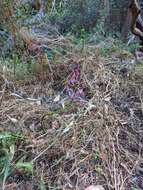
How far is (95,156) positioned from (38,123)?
411 mm

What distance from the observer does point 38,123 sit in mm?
1977

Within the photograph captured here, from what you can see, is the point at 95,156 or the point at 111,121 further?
the point at 111,121

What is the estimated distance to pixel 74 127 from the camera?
190 cm

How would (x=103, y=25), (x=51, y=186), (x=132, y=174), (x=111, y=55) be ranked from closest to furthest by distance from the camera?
1. (x=51, y=186)
2. (x=132, y=174)
3. (x=111, y=55)
4. (x=103, y=25)

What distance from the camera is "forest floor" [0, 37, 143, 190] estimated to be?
1687 millimetres

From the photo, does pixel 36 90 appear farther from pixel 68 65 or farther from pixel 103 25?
pixel 103 25

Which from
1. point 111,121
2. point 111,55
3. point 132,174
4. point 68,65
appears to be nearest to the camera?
point 132,174

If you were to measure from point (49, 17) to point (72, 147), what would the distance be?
2.32 metres

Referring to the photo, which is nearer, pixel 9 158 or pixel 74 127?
pixel 9 158

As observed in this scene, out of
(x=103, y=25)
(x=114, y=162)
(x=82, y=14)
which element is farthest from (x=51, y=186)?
(x=82, y=14)

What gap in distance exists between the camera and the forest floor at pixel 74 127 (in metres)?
1.69

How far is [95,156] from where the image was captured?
5.78ft

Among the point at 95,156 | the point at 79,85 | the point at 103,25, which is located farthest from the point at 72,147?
the point at 103,25

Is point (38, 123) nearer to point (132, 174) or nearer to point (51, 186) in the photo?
point (51, 186)
